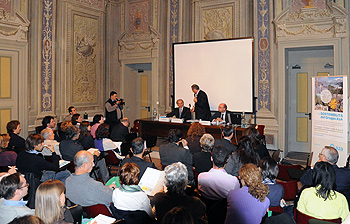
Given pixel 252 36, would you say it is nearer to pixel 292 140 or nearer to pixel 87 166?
pixel 292 140

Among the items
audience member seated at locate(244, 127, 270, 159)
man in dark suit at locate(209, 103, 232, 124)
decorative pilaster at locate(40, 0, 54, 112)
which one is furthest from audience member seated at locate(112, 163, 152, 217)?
decorative pilaster at locate(40, 0, 54, 112)

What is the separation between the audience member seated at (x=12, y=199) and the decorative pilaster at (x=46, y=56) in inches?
251

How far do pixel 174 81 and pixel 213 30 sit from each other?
1802 millimetres

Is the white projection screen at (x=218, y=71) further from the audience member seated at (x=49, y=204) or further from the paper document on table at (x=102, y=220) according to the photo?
the audience member seated at (x=49, y=204)

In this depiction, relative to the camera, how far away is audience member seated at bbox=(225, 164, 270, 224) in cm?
258

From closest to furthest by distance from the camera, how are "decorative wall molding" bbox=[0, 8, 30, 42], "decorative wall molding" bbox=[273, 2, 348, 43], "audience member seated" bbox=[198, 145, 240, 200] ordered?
"audience member seated" bbox=[198, 145, 240, 200]
"decorative wall molding" bbox=[273, 2, 348, 43]
"decorative wall molding" bbox=[0, 8, 30, 42]

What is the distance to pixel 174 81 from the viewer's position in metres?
9.34

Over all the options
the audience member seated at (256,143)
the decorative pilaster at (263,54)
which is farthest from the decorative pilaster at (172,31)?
the audience member seated at (256,143)

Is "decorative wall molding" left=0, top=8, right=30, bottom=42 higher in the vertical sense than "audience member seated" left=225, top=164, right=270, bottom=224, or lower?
higher

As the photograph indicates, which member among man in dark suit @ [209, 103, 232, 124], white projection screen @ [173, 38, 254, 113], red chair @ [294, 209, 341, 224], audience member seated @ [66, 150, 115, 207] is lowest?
red chair @ [294, 209, 341, 224]

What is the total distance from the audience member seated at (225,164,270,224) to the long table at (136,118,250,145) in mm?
4100

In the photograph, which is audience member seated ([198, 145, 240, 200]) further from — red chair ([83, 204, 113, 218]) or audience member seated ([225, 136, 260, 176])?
red chair ([83, 204, 113, 218])

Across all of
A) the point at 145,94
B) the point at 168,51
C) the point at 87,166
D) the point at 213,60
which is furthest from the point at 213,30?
the point at 87,166

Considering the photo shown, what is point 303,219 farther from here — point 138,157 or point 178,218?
point 138,157
